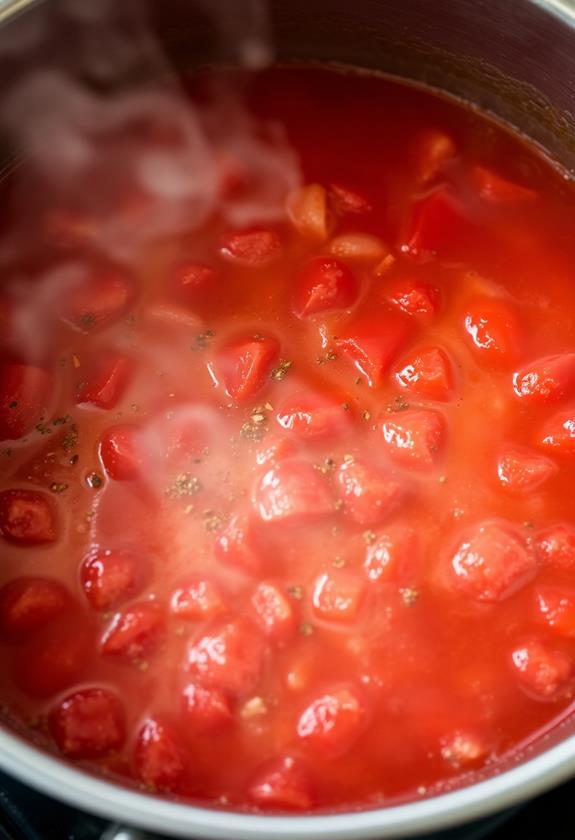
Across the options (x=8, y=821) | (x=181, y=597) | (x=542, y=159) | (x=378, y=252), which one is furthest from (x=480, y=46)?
(x=8, y=821)

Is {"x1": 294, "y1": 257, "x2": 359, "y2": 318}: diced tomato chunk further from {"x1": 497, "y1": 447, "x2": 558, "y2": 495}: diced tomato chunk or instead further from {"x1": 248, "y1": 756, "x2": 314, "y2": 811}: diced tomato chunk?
{"x1": 248, "y1": 756, "x2": 314, "y2": 811}: diced tomato chunk

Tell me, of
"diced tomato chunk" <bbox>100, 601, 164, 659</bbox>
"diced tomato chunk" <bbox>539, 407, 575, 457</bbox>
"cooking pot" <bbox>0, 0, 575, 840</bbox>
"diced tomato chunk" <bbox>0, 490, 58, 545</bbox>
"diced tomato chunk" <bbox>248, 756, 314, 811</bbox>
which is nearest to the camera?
"diced tomato chunk" <bbox>248, 756, 314, 811</bbox>

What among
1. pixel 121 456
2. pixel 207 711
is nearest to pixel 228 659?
pixel 207 711

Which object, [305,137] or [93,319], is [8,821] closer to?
[93,319]

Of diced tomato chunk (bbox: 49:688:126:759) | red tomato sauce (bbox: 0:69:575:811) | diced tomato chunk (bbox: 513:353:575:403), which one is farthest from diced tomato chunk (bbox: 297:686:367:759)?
diced tomato chunk (bbox: 513:353:575:403)

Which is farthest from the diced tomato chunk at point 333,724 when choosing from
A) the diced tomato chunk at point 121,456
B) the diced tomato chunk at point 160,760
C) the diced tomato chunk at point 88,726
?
the diced tomato chunk at point 121,456

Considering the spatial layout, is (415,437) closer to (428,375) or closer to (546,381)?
(428,375)

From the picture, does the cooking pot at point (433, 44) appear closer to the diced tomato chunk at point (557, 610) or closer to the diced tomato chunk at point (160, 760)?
the diced tomato chunk at point (557, 610)
